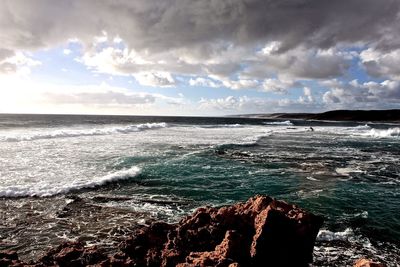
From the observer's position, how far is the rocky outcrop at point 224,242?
20.8 feet

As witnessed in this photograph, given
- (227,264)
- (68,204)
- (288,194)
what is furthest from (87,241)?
(288,194)

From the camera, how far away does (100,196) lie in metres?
→ 14.7

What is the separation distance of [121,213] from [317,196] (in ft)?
29.2

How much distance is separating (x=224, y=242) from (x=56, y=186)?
1222 cm

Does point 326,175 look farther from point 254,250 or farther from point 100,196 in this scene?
point 254,250

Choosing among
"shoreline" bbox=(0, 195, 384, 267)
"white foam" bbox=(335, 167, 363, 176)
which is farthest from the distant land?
"shoreline" bbox=(0, 195, 384, 267)

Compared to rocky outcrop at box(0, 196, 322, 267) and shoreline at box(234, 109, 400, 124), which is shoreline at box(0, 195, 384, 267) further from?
shoreline at box(234, 109, 400, 124)

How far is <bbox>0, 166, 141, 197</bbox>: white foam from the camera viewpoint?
582 inches

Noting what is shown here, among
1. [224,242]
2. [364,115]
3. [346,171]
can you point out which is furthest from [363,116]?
[224,242]

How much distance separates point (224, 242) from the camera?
21.0 ft

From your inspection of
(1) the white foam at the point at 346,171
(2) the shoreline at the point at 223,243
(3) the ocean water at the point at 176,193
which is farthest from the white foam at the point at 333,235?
(1) the white foam at the point at 346,171

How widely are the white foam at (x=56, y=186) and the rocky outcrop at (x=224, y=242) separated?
8.31m

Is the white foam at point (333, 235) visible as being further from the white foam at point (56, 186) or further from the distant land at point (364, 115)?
the distant land at point (364, 115)

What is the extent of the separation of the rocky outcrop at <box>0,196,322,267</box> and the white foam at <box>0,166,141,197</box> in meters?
8.31
